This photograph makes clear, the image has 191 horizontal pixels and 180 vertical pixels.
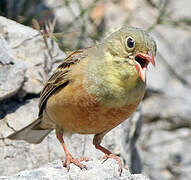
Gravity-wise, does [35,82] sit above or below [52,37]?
below

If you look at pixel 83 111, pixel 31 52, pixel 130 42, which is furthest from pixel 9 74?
pixel 130 42

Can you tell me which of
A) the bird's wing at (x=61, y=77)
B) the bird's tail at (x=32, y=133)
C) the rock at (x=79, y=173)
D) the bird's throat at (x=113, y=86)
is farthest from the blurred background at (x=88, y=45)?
the bird's throat at (x=113, y=86)

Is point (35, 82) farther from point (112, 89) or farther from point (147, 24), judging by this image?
point (147, 24)

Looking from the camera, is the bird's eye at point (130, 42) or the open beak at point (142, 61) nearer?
the open beak at point (142, 61)

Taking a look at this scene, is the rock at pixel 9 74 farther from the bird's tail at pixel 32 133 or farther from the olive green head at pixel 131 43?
the olive green head at pixel 131 43

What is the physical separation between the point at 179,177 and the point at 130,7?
3.98 meters

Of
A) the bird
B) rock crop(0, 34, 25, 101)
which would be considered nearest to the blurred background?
rock crop(0, 34, 25, 101)

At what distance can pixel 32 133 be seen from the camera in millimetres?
6141

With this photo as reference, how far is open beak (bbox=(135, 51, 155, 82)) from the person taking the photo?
4.70m

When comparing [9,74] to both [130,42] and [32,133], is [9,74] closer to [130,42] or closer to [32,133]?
[32,133]

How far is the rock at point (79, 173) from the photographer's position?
14.6ft

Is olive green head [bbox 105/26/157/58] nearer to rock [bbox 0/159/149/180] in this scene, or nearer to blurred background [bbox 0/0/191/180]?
rock [bbox 0/159/149/180]

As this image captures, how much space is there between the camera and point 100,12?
10.4 m

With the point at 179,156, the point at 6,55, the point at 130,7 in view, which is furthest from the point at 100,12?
the point at 6,55
